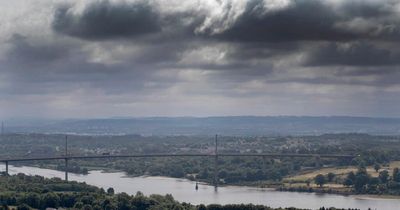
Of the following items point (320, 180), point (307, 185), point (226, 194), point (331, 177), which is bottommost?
point (226, 194)

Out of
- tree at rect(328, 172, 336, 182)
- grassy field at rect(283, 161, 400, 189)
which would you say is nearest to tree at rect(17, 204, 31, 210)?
grassy field at rect(283, 161, 400, 189)

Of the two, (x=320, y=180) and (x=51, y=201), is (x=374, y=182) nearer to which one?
(x=320, y=180)

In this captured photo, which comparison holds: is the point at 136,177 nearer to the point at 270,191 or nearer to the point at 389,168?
the point at 270,191

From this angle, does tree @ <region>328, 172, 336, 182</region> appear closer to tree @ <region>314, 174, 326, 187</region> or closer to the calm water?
tree @ <region>314, 174, 326, 187</region>

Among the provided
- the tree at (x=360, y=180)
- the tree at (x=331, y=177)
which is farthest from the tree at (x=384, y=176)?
the tree at (x=331, y=177)

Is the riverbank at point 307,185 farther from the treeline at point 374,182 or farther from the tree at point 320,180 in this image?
the treeline at point 374,182

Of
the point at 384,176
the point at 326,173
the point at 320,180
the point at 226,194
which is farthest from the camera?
the point at 326,173

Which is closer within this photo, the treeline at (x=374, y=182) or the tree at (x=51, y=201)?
the tree at (x=51, y=201)

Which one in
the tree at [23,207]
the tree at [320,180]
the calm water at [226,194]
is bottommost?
the calm water at [226,194]

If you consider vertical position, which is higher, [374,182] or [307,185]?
[374,182]

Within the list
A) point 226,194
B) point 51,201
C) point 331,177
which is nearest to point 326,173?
point 331,177
